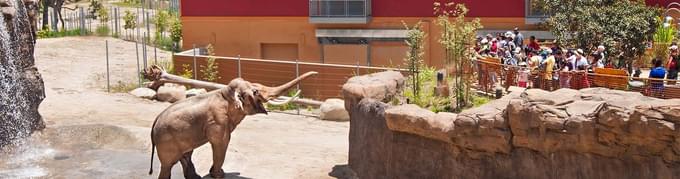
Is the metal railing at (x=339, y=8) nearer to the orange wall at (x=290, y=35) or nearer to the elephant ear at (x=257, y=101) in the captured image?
the orange wall at (x=290, y=35)

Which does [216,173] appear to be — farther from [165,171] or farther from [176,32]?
[176,32]

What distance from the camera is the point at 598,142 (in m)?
10.3

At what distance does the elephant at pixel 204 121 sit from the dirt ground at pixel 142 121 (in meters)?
1.19

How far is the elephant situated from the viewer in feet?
40.1

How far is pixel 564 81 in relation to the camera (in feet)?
50.9

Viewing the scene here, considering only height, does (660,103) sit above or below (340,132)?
above

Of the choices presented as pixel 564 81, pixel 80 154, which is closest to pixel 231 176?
pixel 80 154

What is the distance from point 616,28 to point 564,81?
5.12 m

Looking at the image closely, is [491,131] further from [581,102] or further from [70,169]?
[70,169]

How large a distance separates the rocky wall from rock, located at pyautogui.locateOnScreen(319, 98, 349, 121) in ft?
24.8

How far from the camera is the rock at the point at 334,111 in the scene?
21.7 metres

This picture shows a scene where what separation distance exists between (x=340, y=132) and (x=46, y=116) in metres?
7.52

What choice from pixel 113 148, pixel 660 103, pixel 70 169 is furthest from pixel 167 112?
pixel 660 103

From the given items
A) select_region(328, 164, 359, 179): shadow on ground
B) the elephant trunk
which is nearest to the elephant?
the elephant trunk
